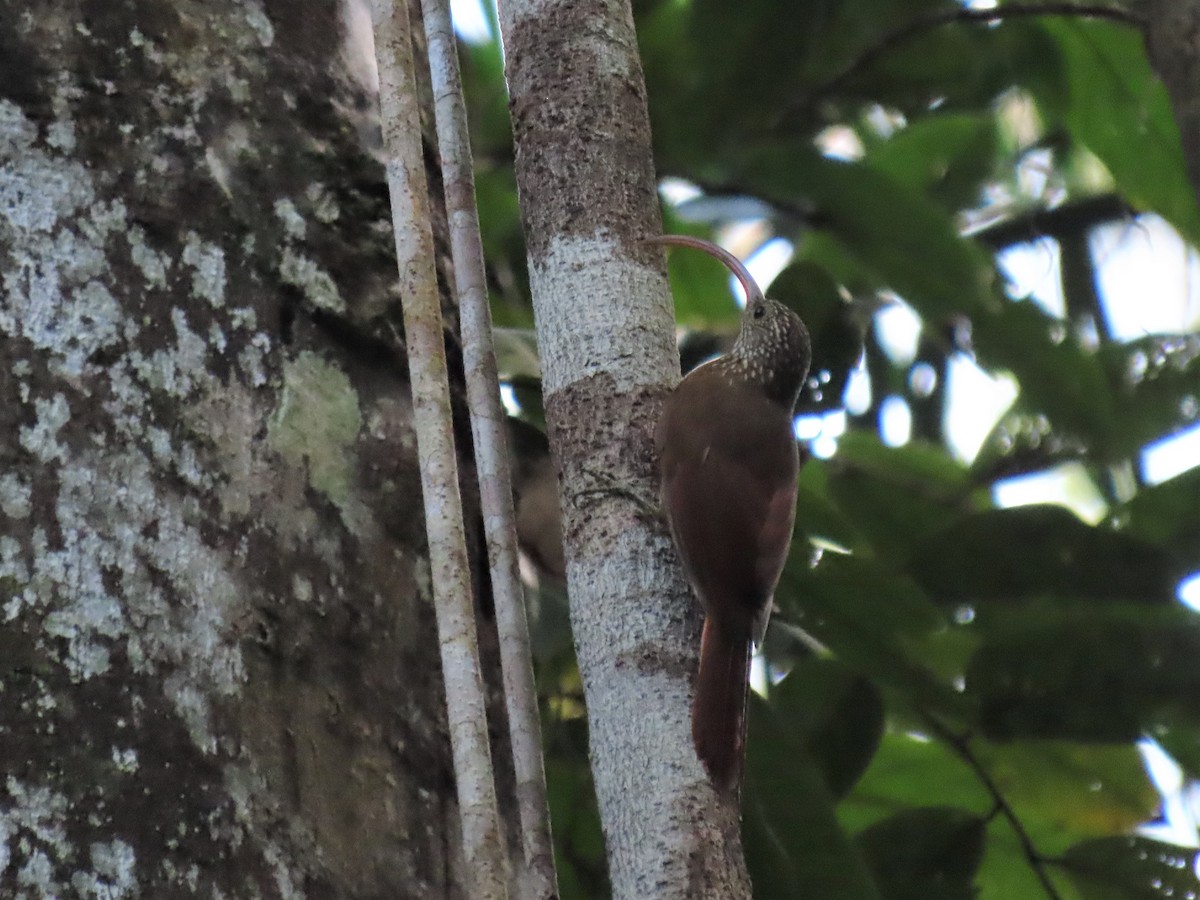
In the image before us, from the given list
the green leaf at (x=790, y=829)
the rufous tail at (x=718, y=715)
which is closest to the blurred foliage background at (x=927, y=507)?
the green leaf at (x=790, y=829)

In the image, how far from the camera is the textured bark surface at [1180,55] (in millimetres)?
1968

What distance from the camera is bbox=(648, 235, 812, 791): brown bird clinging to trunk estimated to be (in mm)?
1462

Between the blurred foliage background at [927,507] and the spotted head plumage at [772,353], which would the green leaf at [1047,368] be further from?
the spotted head plumage at [772,353]

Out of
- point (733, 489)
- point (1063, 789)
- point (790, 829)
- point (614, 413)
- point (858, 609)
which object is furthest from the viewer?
point (1063, 789)

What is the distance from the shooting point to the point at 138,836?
1.34 meters

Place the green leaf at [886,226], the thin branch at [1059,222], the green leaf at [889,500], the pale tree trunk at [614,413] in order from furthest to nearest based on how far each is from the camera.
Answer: the thin branch at [1059,222] → the green leaf at [886,226] → the green leaf at [889,500] → the pale tree trunk at [614,413]

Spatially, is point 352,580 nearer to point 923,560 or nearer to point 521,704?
point 521,704

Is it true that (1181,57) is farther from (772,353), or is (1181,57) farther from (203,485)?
(203,485)

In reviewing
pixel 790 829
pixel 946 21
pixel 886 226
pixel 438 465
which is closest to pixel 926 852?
pixel 790 829

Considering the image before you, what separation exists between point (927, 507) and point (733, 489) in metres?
0.89

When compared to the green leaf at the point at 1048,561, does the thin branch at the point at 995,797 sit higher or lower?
lower

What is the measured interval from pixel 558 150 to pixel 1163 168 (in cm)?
165

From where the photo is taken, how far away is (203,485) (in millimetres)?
1579

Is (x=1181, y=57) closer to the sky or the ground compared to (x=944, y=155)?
closer to the ground
